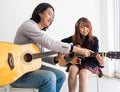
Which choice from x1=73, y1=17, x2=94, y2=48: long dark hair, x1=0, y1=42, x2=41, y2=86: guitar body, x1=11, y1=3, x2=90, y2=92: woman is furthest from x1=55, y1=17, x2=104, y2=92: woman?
x1=0, y1=42, x2=41, y2=86: guitar body

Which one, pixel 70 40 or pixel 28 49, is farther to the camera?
pixel 70 40

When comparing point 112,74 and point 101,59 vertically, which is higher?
point 101,59

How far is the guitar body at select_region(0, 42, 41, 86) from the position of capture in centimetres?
157

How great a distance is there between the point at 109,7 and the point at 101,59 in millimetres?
1548

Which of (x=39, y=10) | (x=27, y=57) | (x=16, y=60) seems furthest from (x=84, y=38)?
(x=16, y=60)

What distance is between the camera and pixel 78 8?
3342 millimetres

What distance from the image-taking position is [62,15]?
3234 millimetres

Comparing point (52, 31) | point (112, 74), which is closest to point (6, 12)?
point (52, 31)

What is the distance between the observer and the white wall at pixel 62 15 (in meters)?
2.88

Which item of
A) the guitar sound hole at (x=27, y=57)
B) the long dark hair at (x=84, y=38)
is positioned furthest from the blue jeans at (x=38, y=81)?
the long dark hair at (x=84, y=38)

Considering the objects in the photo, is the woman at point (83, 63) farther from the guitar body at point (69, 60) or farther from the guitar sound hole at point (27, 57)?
the guitar sound hole at point (27, 57)

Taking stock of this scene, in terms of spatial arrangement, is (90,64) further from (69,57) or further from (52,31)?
A: (52,31)

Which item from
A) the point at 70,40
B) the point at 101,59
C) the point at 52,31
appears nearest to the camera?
the point at 101,59

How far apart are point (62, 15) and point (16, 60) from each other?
1706mm
